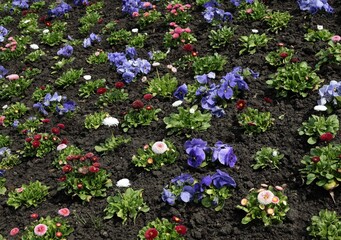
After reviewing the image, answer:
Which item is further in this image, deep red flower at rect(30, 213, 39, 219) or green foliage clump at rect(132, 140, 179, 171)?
green foliage clump at rect(132, 140, 179, 171)

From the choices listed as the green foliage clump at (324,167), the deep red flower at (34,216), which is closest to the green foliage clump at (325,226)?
the green foliage clump at (324,167)

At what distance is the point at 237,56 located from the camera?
6.16 metres

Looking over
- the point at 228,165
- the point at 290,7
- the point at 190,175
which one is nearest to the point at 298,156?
the point at 228,165

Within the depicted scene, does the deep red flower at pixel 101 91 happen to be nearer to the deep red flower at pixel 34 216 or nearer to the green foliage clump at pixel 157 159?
the green foliage clump at pixel 157 159

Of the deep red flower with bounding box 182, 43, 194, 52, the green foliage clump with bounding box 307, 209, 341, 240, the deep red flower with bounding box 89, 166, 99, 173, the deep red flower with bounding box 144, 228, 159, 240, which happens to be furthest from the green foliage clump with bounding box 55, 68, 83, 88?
the green foliage clump with bounding box 307, 209, 341, 240

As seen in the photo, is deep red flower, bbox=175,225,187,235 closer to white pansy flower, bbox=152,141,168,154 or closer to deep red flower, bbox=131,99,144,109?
white pansy flower, bbox=152,141,168,154

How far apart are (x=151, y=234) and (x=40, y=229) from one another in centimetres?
98

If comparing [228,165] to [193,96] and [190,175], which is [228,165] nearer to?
[190,175]

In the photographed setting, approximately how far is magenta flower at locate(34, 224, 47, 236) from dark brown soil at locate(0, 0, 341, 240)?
0.25 m

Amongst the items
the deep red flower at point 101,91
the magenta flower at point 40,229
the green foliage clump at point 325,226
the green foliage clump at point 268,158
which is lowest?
the deep red flower at point 101,91

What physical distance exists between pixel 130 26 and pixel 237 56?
2.16 metres

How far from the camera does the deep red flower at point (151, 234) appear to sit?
152 inches

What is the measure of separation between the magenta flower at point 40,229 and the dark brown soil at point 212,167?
0.25 metres

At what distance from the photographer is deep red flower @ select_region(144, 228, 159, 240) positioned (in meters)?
3.87
